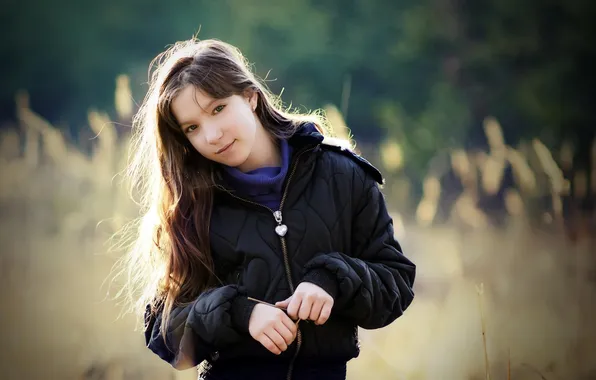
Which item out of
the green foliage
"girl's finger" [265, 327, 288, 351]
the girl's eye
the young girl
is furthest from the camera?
the green foliage

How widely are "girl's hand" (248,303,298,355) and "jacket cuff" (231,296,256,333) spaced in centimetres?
3

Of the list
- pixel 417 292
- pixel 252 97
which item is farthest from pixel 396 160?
pixel 252 97

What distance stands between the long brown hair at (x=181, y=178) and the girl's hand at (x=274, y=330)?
0.23 metres

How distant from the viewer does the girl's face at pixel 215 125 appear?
6.06ft

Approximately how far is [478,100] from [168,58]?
4.92 m

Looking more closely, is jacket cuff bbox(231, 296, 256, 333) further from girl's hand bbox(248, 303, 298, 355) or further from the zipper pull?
the zipper pull

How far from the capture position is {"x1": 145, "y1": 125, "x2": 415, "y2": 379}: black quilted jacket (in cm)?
175

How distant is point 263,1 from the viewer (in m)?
6.79

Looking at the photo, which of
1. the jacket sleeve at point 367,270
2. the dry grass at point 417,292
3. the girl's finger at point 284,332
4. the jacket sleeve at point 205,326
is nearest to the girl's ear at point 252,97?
the jacket sleeve at point 367,270

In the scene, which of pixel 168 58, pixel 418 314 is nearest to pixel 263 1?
pixel 418 314

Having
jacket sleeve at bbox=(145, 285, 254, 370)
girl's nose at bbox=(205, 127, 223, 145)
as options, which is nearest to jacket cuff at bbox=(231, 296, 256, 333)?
jacket sleeve at bbox=(145, 285, 254, 370)

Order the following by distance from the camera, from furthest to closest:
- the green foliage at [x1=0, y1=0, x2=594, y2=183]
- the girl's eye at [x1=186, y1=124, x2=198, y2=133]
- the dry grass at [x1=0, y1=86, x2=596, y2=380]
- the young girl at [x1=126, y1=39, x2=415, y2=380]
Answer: the green foliage at [x1=0, y1=0, x2=594, y2=183] → the dry grass at [x1=0, y1=86, x2=596, y2=380] → the girl's eye at [x1=186, y1=124, x2=198, y2=133] → the young girl at [x1=126, y1=39, x2=415, y2=380]

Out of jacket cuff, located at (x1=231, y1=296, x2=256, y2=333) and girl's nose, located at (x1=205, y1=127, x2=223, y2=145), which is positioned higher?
girl's nose, located at (x1=205, y1=127, x2=223, y2=145)

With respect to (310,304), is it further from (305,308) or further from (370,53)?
(370,53)
